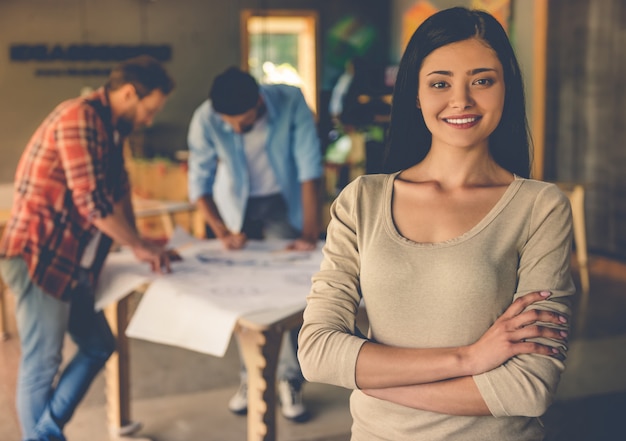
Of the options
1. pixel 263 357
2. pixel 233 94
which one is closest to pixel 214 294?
pixel 263 357

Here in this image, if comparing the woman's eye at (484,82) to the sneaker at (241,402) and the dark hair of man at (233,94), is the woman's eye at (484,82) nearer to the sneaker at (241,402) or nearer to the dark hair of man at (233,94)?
the dark hair of man at (233,94)

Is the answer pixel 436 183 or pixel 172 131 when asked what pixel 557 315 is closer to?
pixel 436 183

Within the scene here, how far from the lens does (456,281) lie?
1.00 meters

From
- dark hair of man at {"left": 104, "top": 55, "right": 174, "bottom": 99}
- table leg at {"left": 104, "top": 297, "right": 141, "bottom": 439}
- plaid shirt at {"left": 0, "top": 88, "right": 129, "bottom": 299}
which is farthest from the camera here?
table leg at {"left": 104, "top": 297, "right": 141, "bottom": 439}

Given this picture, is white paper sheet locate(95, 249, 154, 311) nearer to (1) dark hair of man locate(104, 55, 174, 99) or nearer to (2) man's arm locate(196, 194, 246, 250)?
(2) man's arm locate(196, 194, 246, 250)

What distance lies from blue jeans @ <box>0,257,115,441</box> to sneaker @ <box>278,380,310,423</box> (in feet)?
2.69

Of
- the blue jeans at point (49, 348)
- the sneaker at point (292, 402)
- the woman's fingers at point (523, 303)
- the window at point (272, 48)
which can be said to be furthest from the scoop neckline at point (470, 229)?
the window at point (272, 48)

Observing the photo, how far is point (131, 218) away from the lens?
2.62 m

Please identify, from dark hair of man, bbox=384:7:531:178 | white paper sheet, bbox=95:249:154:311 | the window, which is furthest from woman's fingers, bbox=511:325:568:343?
the window

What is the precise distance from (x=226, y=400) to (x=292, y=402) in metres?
0.41

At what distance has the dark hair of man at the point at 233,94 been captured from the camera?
260 cm

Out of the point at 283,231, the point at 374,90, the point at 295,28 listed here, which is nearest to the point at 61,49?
the point at 295,28

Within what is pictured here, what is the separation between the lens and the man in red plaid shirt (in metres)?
2.16

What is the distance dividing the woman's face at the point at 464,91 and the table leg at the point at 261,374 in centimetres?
95
